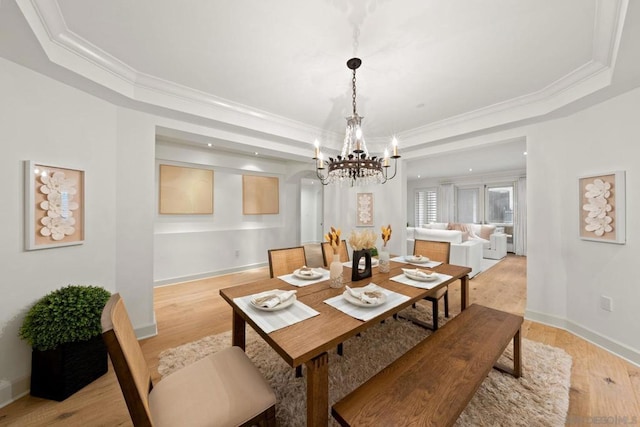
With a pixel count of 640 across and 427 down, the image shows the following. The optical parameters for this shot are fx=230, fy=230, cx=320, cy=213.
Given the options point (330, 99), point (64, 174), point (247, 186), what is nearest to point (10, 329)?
point (64, 174)

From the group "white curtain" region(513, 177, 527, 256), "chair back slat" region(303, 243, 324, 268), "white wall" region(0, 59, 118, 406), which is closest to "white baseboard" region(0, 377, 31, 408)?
"white wall" region(0, 59, 118, 406)

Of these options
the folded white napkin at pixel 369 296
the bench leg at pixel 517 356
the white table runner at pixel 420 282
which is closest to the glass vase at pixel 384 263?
the white table runner at pixel 420 282

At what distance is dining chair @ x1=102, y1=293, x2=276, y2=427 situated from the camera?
2.60 ft

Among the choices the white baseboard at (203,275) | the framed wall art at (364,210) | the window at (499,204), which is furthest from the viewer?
the window at (499,204)

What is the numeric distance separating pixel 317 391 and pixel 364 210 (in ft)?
11.6

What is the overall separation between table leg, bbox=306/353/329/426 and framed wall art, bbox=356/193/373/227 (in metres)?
3.40

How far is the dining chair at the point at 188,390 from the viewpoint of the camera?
31.2 inches

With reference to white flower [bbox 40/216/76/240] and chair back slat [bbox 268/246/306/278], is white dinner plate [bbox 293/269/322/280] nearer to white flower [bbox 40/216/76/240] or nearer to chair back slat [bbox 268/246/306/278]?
chair back slat [bbox 268/246/306/278]

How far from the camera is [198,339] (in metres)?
2.32

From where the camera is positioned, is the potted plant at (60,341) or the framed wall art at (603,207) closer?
the potted plant at (60,341)

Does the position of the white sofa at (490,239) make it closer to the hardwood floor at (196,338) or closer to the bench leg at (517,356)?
the hardwood floor at (196,338)

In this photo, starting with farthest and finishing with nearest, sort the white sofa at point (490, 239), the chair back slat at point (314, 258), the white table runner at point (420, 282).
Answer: the white sofa at point (490, 239)
the chair back slat at point (314, 258)
the white table runner at point (420, 282)

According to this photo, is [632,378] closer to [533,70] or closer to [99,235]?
[533,70]

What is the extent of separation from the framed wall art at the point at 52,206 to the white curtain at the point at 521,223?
8971 millimetres
